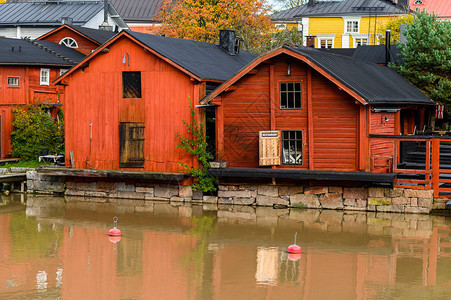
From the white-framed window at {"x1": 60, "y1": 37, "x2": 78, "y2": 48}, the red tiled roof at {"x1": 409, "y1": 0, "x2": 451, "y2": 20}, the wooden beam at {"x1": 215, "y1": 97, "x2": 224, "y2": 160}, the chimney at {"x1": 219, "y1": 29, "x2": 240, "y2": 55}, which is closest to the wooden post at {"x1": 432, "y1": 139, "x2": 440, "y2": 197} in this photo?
the wooden beam at {"x1": 215, "y1": 97, "x2": 224, "y2": 160}

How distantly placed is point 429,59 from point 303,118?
10504 mm

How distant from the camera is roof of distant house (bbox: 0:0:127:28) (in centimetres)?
6681

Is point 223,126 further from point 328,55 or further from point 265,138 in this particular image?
point 328,55

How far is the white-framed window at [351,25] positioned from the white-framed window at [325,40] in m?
1.61

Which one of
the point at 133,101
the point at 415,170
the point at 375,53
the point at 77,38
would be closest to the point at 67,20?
the point at 77,38

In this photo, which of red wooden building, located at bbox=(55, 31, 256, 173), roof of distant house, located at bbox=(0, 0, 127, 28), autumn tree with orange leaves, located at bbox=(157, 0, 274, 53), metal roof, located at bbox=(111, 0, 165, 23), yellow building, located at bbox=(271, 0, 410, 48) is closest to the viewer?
red wooden building, located at bbox=(55, 31, 256, 173)

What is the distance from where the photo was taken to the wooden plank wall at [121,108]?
1243 inches

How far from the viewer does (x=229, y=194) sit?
3050cm

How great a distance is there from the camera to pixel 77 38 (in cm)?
5138

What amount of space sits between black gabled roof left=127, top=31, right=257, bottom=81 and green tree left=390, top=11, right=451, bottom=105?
318 inches

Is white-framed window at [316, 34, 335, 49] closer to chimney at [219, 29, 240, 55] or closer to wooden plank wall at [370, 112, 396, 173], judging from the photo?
chimney at [219, 29, 240, 55]

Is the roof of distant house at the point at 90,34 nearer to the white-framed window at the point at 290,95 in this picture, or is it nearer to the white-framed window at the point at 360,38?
the white-framed window at the point at 290,95

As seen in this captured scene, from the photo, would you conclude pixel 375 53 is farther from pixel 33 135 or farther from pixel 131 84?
pixel 33 135

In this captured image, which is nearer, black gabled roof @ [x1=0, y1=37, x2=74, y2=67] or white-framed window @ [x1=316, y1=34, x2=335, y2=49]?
black gabled roof @ [x1=0, y1=37, x2=74, y2=67]
